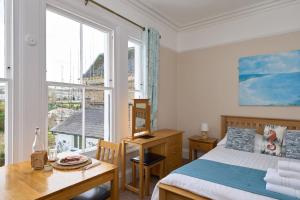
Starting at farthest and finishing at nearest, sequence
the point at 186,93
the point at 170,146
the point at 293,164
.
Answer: the point at 186,93 → the point at 170,146 → the point at 293,164

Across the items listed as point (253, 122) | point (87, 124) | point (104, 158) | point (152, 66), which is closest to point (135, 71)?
point (152, 66)

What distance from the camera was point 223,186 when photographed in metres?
1.51

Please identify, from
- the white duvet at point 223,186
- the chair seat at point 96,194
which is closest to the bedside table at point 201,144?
the white duvet at point 223,186

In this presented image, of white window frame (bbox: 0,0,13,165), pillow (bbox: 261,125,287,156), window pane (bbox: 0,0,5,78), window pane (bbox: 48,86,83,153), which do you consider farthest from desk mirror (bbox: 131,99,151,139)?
pillow (bbox: 261,125,287,156)

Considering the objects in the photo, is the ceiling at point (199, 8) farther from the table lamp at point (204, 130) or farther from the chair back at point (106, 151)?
the chair back at point (106, 151)

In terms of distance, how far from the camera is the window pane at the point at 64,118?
6.42 ft

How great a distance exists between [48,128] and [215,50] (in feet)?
10.1

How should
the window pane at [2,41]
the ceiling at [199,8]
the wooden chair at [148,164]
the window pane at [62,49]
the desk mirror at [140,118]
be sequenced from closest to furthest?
the window pane at [2,41], the window pane at [62,49], the wooden chair at [148,164], the desk mirror at [140,118], the ceiling at [199,8]

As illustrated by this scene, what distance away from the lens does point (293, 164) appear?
1.49 metres

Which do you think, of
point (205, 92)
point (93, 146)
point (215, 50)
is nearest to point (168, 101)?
point (205, 92)

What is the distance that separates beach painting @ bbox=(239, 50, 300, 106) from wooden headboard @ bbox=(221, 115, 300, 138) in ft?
0.83

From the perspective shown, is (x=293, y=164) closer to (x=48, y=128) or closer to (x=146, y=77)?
(x=146, y=77)

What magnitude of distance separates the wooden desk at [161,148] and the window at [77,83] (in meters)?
0.47

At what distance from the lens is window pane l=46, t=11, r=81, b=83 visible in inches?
76.1
